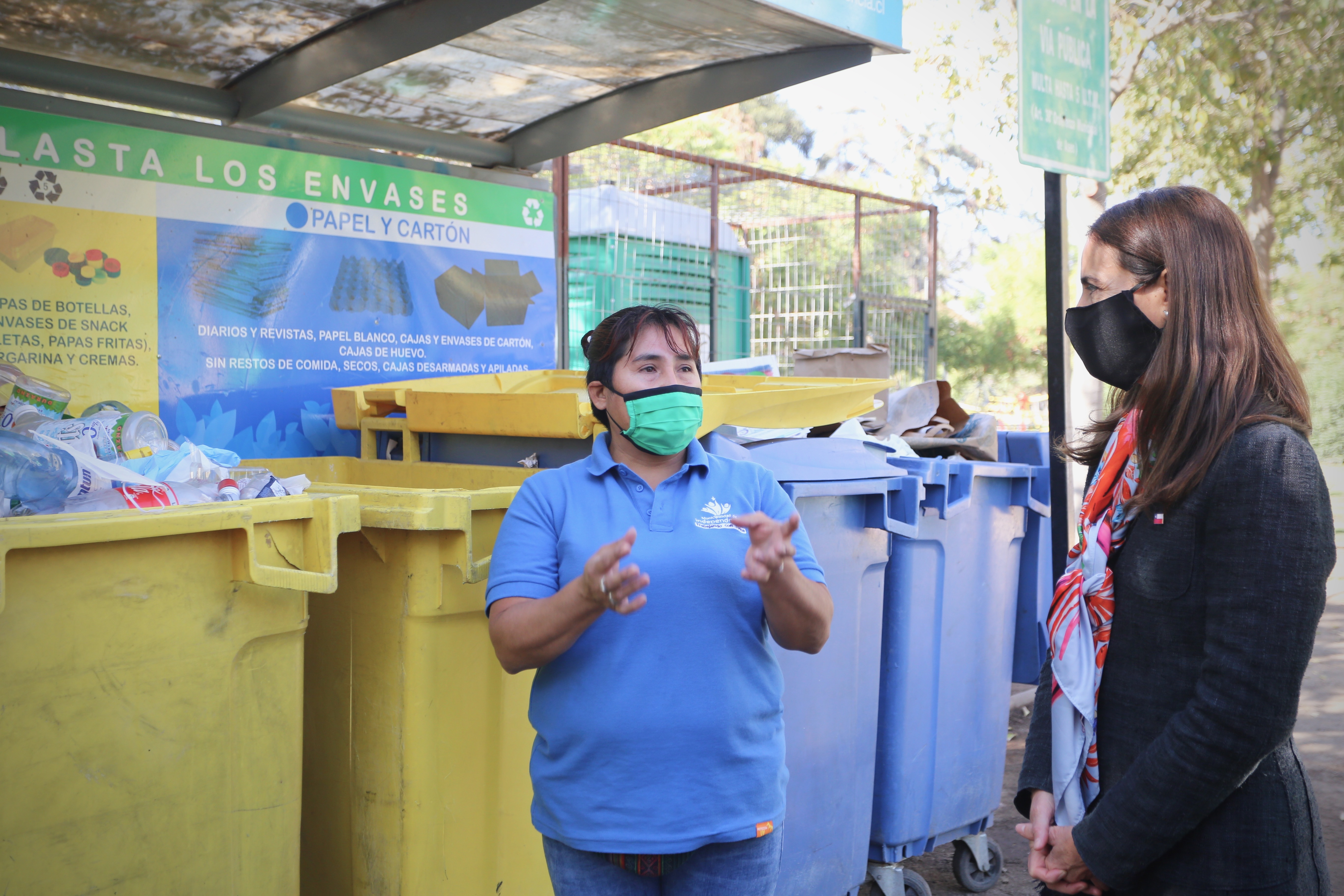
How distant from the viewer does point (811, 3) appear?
10.6 ft

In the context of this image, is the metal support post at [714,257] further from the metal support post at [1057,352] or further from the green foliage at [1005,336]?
the green foliage at [1005,336]

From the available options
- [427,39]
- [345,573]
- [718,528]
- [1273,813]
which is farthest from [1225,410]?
[427,39]

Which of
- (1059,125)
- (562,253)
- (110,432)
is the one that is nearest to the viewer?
(110,432)

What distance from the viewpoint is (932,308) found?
10.1m

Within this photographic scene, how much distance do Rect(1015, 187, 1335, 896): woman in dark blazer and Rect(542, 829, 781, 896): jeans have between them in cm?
47

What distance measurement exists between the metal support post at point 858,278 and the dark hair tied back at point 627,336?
716 centimetres

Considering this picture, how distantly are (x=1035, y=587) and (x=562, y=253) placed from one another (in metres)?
3.02

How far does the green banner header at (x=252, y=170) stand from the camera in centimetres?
310

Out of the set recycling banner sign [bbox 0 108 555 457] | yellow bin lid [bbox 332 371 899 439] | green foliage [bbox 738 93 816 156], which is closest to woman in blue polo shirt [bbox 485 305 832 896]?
yellow bin lid [bbox 332 371 899 439]

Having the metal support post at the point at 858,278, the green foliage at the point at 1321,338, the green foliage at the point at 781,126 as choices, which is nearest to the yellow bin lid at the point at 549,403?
the metal support post at the point at 858,278

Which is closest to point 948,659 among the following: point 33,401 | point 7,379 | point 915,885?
point 915,885

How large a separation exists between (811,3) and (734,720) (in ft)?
7.80

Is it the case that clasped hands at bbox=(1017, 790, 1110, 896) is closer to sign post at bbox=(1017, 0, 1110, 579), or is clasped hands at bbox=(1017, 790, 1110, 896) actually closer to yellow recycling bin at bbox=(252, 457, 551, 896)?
yellow recycling bin at bbox=(252, 457, 551, 896)

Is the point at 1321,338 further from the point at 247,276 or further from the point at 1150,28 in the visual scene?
the point at 247,276
